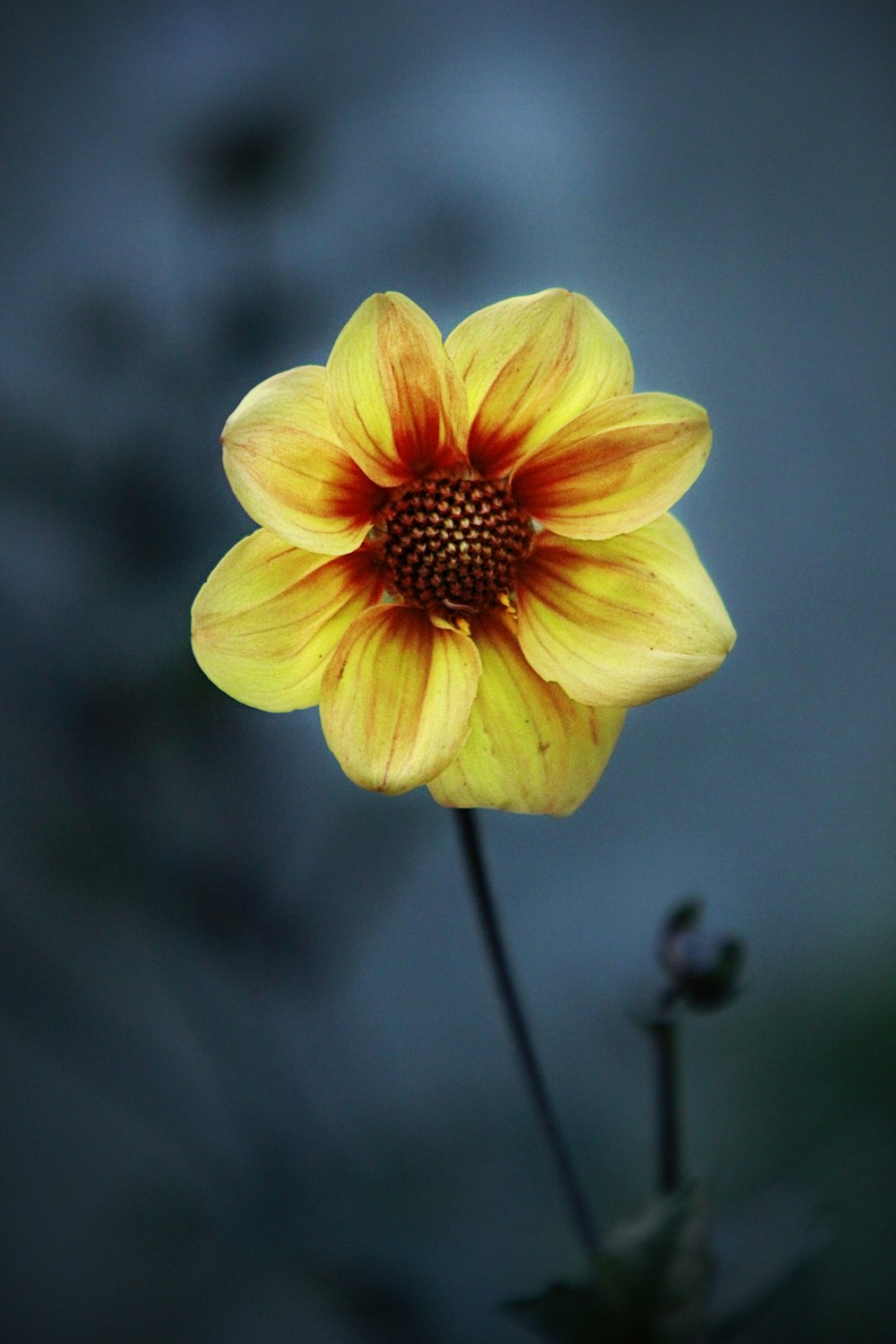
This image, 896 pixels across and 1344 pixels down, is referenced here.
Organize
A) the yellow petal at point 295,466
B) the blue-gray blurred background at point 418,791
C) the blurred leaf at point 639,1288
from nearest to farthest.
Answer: the yellow petal at point 295,466 → the blurred leaf at point 639,1288 → the blue-gray blurred background at point 418,791

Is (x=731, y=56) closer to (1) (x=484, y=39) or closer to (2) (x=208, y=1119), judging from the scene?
(1) (x=484, y=39)

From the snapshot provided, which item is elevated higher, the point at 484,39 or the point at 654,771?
the point at 484,39

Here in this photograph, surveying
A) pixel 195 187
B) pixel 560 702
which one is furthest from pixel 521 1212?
pixel 195 187

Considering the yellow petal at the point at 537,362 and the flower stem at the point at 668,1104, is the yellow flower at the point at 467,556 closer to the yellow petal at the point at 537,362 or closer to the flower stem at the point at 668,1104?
the yellow petal at the point at 537,362

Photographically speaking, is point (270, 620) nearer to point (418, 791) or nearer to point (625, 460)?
point (625, 460)

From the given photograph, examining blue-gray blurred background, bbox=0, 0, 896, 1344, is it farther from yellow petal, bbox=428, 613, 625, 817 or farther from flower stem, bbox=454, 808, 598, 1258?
yellow petal, bbox=428, 613, 625, 817

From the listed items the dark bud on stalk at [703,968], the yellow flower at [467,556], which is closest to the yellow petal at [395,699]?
the yellow flower at [467,556]
